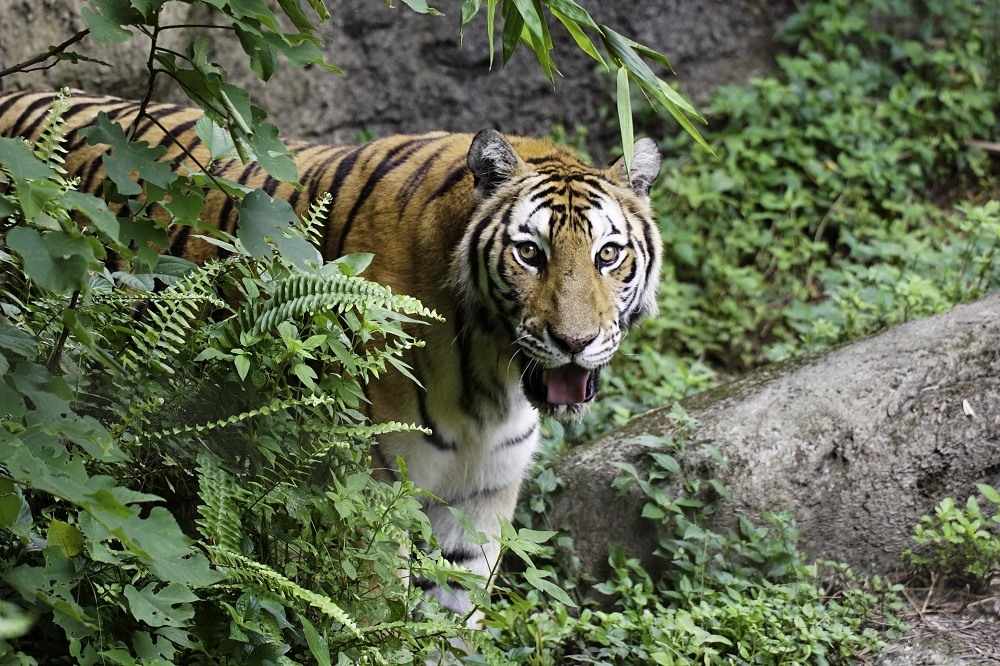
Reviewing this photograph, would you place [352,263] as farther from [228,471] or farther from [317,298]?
[228,471]

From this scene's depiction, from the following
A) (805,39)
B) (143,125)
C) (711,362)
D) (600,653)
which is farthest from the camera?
(805,39)

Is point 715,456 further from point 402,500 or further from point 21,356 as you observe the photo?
point 21,356

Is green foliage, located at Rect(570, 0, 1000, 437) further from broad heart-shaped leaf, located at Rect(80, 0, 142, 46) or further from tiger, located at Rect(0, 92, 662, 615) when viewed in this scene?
broad heart-shaped leaf, located at Rect(80, 0, 142, 46)

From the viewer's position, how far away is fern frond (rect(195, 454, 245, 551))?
7.72ft

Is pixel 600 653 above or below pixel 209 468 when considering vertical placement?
below

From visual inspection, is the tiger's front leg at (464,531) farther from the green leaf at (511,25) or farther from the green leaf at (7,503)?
the green leaf at (7,503)

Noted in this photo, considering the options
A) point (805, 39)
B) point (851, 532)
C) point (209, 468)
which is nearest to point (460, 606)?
point (851, 532)

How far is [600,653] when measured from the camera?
133 inches

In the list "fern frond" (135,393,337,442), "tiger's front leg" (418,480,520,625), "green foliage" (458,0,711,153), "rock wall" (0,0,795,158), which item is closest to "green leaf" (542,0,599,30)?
"green foliage" (458,0,711,153)

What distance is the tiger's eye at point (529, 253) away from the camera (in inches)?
133

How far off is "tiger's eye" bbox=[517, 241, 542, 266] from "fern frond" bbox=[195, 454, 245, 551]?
127 centimetres

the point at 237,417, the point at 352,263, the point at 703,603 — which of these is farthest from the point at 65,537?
the point at 703,603

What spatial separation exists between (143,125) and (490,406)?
1.78 meters

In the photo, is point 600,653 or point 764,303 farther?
point 764,303
